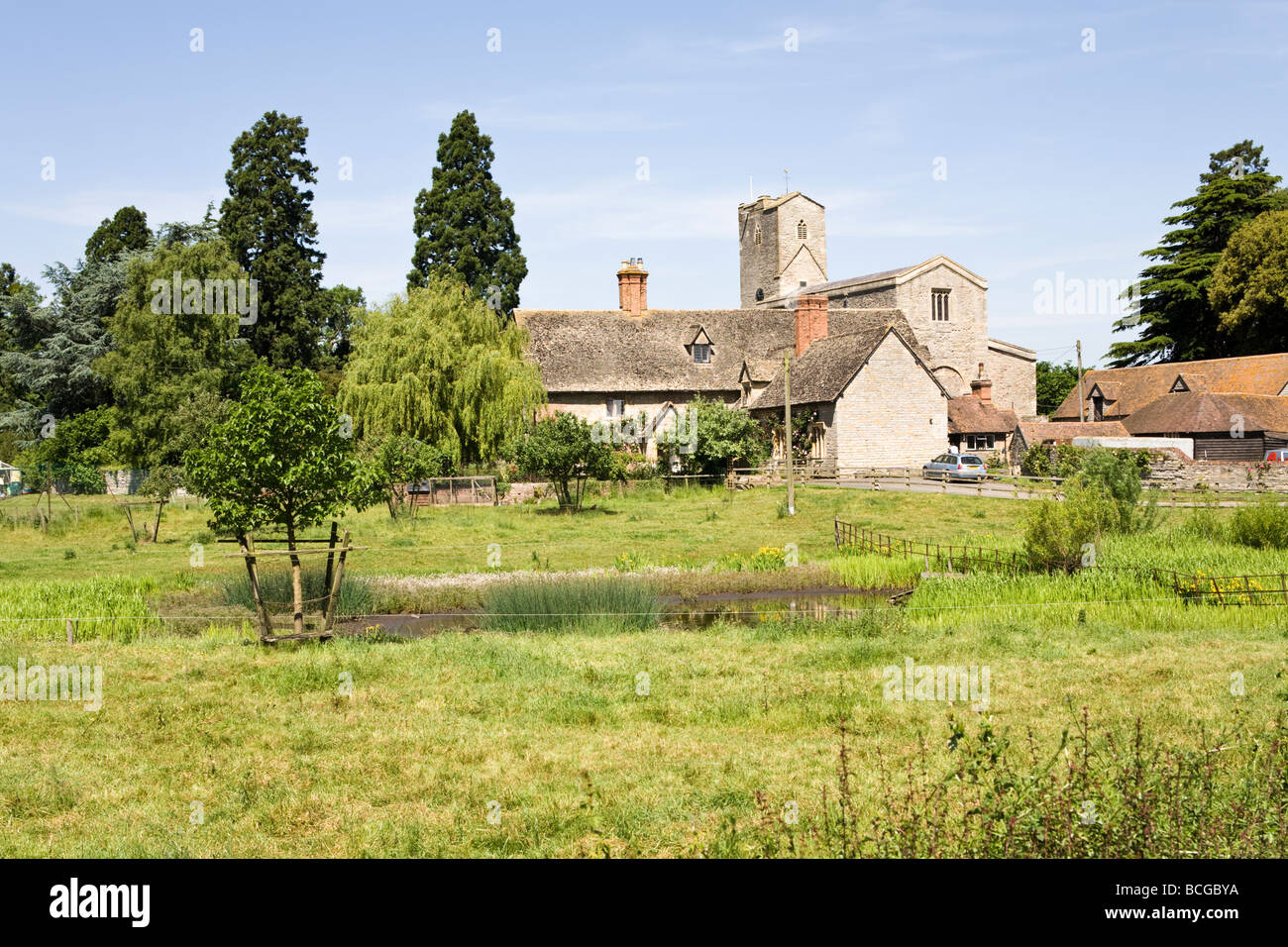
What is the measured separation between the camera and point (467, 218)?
60.4 m

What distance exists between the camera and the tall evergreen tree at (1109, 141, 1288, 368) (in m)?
67.8

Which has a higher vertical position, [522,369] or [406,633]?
[522,369]

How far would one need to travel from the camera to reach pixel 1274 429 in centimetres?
5128

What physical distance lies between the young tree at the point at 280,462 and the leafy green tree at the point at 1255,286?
2357 inches

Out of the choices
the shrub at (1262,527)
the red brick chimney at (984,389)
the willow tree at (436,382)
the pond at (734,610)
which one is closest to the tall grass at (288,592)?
the pond at (734,610)

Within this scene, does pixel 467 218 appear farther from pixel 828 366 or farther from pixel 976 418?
pixel 976 418

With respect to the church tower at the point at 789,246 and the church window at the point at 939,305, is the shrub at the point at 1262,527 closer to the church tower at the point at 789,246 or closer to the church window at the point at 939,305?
the church window at the point at 939,305

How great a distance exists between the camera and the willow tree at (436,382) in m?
44.9

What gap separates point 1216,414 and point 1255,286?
539 inches

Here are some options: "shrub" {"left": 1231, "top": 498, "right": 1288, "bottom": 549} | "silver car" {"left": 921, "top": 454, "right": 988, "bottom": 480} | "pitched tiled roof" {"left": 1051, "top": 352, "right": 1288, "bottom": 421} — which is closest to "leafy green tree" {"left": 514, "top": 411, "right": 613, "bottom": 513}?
"silver car" {"left": 921, "top": 454, "right": 988, "bottom": 480}

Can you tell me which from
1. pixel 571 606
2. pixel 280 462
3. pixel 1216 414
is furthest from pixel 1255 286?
pixel 280 462

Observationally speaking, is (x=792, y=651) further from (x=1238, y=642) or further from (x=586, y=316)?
(x=586, y=316)
